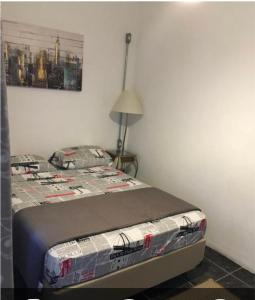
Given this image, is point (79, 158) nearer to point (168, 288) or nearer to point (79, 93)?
point (79, 93)

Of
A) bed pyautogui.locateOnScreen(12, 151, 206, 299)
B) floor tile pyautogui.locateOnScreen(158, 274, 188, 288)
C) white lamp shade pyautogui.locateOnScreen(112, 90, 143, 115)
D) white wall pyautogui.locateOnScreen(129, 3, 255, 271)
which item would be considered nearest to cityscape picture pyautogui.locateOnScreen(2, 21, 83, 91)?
white lamp shade pyautogui.locateOnScreen(112, 90, 143, 115)

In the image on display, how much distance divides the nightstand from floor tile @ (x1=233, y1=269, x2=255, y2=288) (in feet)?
Answer: 5.75

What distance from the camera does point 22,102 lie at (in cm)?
292

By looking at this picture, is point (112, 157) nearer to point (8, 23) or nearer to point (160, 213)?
point (160, 213)

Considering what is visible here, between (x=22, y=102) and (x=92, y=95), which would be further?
(x=92, y=95)

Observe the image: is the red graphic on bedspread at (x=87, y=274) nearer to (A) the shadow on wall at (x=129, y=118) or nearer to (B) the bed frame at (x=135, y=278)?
(B) the bed frame at (x=135, y=278)

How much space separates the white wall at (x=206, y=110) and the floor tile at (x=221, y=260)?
64 millimetres

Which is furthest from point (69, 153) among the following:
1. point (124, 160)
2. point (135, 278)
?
point (135, 278)

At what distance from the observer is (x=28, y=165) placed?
269 cm

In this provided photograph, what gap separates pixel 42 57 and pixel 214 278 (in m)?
2.70

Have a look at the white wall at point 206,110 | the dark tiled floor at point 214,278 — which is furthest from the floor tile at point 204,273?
the white wall at point 206,110

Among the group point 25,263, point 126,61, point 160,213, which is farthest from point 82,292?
point 126,61

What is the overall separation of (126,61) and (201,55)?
1137mm

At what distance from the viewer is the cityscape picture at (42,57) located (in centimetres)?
274
